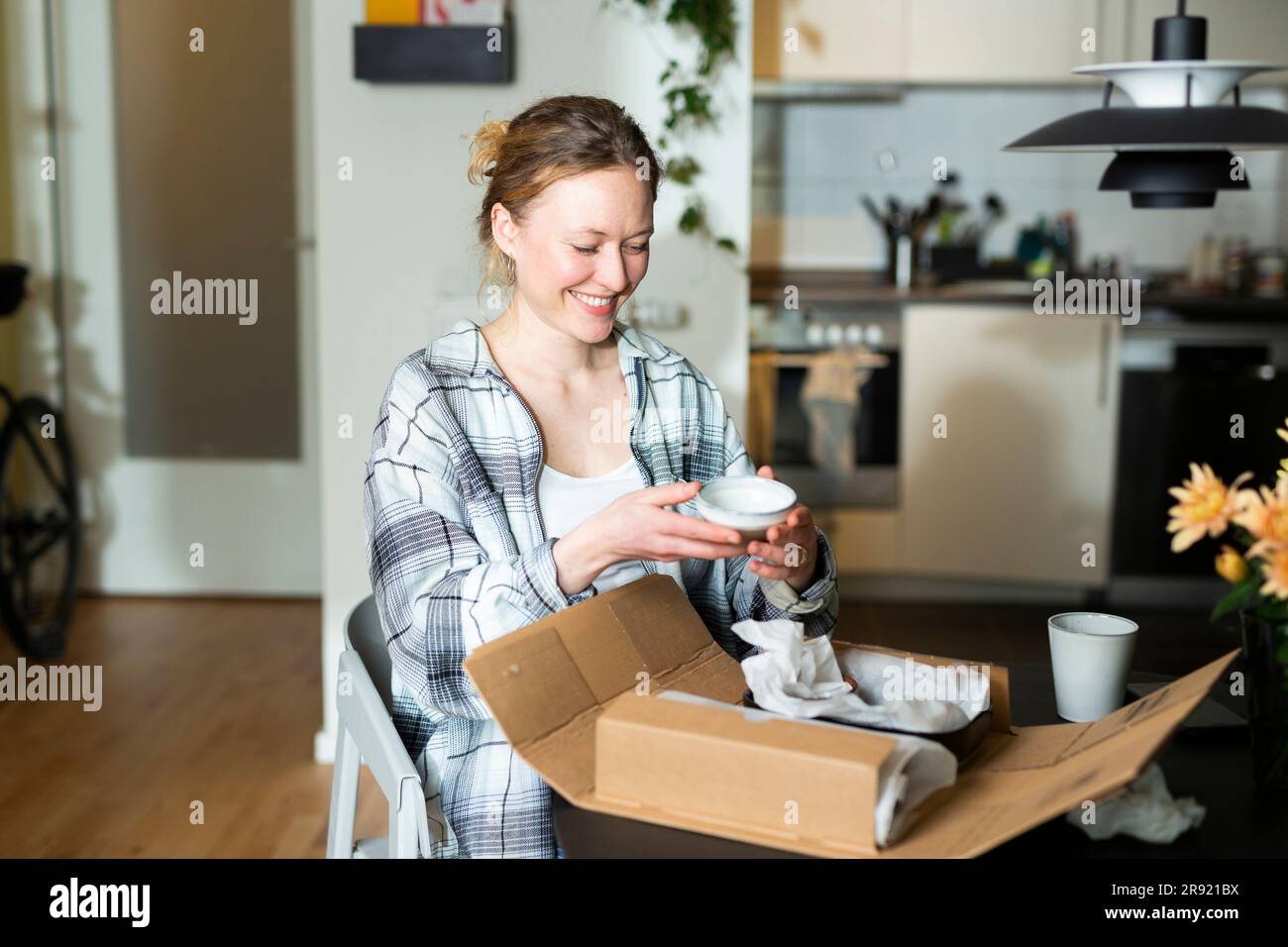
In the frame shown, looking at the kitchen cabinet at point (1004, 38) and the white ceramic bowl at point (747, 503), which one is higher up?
the kitchen cabinet at point (1004, 38)

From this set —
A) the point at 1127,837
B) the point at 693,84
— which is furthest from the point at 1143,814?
the point at 693,84

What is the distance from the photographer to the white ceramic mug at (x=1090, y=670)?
1.24m

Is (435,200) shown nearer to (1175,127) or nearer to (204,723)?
(204,723)

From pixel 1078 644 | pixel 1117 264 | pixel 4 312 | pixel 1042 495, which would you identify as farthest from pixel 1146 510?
pixel 4 312

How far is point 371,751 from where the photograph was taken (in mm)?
1372

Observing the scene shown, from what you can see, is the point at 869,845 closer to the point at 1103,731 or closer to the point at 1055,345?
the point at 1103,731

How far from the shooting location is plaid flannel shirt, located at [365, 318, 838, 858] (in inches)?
52.2

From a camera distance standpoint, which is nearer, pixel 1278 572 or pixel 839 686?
pixel 1278 572

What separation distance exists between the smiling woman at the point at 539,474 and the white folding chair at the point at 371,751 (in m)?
0.05

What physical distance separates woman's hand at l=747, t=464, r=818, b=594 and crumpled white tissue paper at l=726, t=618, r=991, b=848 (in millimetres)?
128

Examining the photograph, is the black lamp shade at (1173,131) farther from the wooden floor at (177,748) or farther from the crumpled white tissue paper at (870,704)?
the wooden floor at (177,748)

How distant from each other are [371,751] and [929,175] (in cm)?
335

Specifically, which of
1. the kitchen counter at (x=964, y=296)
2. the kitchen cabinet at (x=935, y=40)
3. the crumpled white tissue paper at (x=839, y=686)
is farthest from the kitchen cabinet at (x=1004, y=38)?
the crumpled white tissue paper at (x=839, y=686)

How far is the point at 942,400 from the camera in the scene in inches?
151
